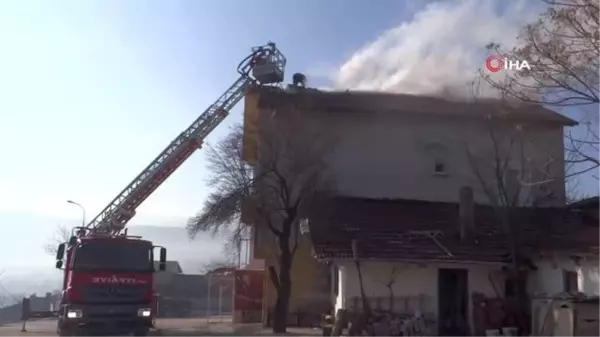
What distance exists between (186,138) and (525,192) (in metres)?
15.4

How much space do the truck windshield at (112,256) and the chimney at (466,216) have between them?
436 inches

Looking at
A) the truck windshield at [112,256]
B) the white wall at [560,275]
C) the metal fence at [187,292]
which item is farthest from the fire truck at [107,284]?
the metal fence at [187,292]

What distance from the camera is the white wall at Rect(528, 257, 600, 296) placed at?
19906 millimetres

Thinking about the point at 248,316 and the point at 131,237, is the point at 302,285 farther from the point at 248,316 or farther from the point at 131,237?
the point at 131,237

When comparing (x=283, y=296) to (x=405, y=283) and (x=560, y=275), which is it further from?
(x=560, y=275)

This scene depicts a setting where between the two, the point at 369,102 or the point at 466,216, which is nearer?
the point at 466,216

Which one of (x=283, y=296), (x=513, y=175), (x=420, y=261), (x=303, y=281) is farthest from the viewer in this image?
(x=303, y=281)

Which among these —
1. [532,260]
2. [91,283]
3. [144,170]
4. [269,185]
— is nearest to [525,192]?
[532,260]

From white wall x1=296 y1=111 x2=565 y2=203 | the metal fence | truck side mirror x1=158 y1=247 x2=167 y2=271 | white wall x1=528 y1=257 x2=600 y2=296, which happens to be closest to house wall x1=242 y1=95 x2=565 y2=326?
white wall x1=296 y1=111 x2=565 y2=203

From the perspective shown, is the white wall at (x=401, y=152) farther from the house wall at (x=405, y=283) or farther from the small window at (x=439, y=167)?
the house wall at (x=405, y=283)

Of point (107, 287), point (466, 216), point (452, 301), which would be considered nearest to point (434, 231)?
point (466, 216)

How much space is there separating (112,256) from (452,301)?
1126 cm

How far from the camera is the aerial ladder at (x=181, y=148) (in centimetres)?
2970

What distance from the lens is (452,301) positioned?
75.6ft
